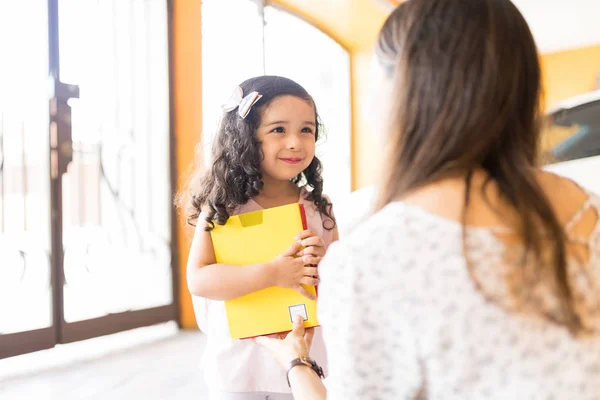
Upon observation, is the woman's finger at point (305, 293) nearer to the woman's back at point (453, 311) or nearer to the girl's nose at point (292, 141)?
the girl's nose at point (292, 141)

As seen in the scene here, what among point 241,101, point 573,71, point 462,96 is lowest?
point 462,96

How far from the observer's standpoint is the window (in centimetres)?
367

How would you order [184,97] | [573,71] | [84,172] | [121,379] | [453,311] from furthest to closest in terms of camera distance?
[573,71] < [184,97] < [84,172] < [121,379] < [453,311]

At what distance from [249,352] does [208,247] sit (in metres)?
0.21

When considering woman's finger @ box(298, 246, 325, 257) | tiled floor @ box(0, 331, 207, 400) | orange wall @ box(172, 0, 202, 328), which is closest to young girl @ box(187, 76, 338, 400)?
woman's finger @ box(298, 246, 325, 257)

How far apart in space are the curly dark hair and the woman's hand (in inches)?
9.7

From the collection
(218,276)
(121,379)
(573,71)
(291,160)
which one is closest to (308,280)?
(218,276)

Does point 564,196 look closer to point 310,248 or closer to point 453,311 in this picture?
point 453,311

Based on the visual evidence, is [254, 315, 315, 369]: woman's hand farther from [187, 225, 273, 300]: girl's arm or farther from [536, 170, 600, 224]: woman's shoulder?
[536, 170, 600, 224]: woman's shoulder

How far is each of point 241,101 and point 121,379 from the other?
1598 millimetres

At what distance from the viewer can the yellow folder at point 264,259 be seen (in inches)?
35.7

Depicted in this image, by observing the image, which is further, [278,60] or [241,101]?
[278,60]

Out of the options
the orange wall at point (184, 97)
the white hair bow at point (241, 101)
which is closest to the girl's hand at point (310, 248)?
the white hair bow at point (241, 101)

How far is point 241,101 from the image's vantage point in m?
1.05
